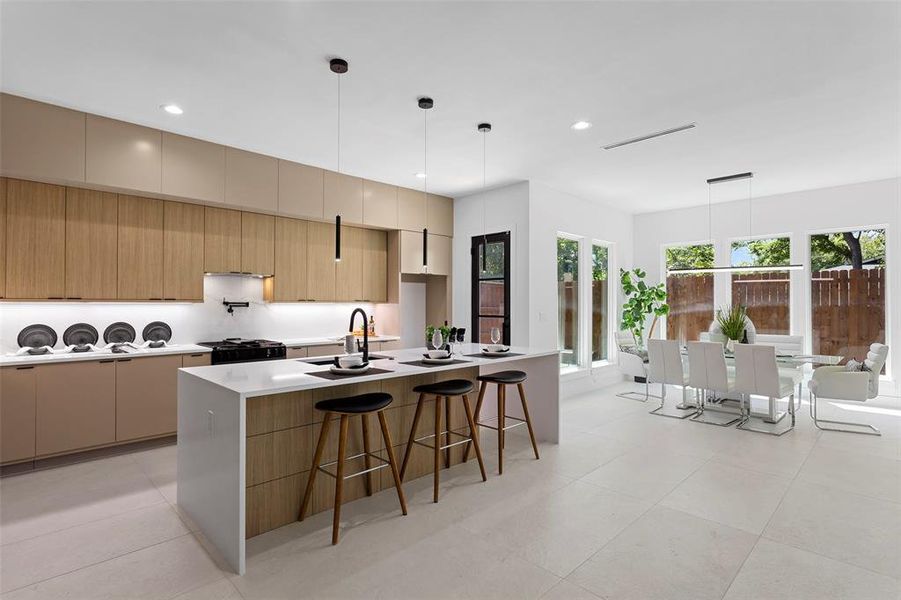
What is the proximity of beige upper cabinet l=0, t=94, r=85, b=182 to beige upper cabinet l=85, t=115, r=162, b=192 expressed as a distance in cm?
7

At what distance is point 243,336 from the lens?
5.37 meters

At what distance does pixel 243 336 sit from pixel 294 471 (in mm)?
2900

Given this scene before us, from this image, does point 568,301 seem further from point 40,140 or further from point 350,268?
point 40,140

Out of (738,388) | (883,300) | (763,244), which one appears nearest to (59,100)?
(738,388)

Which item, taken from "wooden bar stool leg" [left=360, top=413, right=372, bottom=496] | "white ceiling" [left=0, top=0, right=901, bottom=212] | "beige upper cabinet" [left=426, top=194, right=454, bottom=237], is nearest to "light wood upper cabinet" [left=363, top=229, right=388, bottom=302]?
"beige upper cabinet" [left=426, top=194, right=454, bottom=237]

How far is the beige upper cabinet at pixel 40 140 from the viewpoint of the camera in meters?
3.52

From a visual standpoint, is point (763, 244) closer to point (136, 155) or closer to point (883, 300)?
point (883, 300)

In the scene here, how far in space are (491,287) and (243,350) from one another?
3.19 meters

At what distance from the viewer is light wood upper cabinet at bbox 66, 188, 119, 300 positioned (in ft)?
13.1

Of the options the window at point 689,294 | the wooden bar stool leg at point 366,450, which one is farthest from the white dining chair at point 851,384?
the wooden bar stool leg at point 366,450

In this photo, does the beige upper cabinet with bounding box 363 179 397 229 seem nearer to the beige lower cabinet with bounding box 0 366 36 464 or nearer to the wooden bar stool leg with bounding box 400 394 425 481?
the wooden bar stool leg with bounding box 400 394 425 481

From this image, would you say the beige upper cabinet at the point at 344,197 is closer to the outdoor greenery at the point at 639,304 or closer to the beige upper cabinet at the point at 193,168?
the beige upper cabinet at the point at 193,168

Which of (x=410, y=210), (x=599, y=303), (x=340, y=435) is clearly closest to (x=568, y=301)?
(x=599, y=303)

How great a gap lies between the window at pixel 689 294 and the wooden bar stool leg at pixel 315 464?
6706 mm
